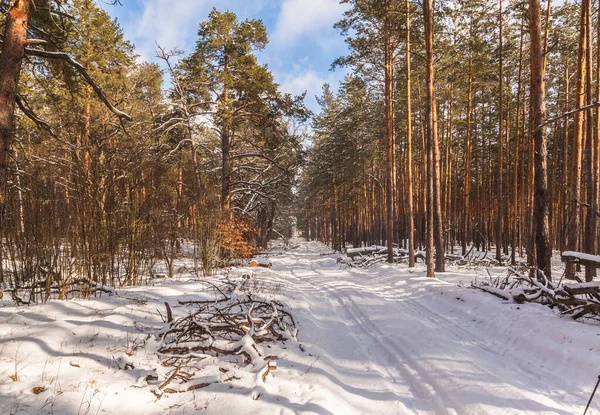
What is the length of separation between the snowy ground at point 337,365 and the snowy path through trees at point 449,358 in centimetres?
2

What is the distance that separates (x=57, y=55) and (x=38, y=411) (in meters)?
4.20

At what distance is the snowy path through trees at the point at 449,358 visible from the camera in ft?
11.0

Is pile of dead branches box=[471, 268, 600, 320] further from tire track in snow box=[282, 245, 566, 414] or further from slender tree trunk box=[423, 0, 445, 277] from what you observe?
slender tree trunk box=[423, 0, 445, 277]

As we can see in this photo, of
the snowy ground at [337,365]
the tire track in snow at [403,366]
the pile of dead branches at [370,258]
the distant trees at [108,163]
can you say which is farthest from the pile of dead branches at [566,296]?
the pile of dead branches at [370,258]

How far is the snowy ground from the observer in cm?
303

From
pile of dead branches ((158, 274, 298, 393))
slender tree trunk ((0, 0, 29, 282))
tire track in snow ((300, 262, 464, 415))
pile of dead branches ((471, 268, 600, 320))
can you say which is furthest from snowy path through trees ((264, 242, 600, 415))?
slender tree trunk ((0, 0, 29, 282))

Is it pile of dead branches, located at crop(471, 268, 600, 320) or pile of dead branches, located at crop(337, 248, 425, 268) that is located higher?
pile of dead branches, located at crop(471, 268, 600, 320)

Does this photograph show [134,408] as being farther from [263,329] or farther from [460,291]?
[460,291]

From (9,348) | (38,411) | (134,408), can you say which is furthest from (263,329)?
(9,348)

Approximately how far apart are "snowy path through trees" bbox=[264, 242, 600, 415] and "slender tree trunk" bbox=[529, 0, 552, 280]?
2238 mm

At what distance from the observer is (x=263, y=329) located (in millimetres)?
4676

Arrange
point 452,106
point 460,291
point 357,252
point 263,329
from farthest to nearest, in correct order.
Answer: point 452,106 < point 357,252 < point 460,291 < point 263,329

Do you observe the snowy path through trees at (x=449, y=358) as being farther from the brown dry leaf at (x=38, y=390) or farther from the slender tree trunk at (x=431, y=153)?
the slender tree trunk at (x=431, y=153)

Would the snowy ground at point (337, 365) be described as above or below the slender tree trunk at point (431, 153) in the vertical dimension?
below
